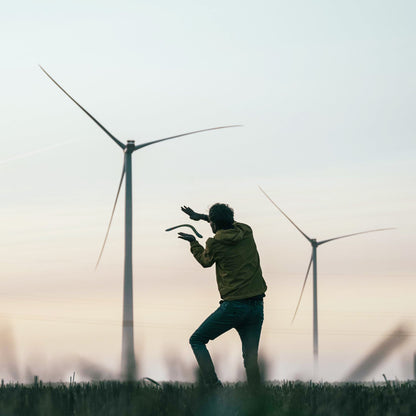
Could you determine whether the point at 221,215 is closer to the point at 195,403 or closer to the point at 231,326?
the point at 231,326

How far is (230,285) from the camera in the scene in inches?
421

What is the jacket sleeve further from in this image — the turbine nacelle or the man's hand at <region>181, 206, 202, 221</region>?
the turbine nacelle

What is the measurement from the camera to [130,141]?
91.2 ft

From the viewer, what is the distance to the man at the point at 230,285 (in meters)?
10.6

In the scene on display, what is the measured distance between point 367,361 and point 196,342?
514cm

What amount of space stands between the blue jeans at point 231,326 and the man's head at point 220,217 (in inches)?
36.2

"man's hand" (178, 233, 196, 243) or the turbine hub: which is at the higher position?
the turbine hub

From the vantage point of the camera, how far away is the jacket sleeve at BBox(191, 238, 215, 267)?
35.0ft

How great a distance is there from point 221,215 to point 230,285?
0.84 metres

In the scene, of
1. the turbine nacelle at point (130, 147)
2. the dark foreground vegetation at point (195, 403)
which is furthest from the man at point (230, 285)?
the turbine nacelle at point (130, 147)

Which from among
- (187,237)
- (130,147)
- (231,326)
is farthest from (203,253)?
(130,147)

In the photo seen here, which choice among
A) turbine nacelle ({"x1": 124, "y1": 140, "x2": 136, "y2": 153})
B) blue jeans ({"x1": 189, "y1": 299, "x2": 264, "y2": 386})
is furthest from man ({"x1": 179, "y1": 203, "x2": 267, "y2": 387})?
turbine nacelle ({"x1": 124, "y1": 140, "x2": 136, "y2": 153})

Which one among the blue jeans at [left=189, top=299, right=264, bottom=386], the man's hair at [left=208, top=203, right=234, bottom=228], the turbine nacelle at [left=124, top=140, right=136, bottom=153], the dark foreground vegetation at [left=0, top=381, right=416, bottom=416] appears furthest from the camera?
the turbine nacelle at [left=124, top=140, right=136, bottom=153]

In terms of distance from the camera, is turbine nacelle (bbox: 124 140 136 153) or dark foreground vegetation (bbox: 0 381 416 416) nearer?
dark foreground vegetation (bbox: 0 381 416 416)
